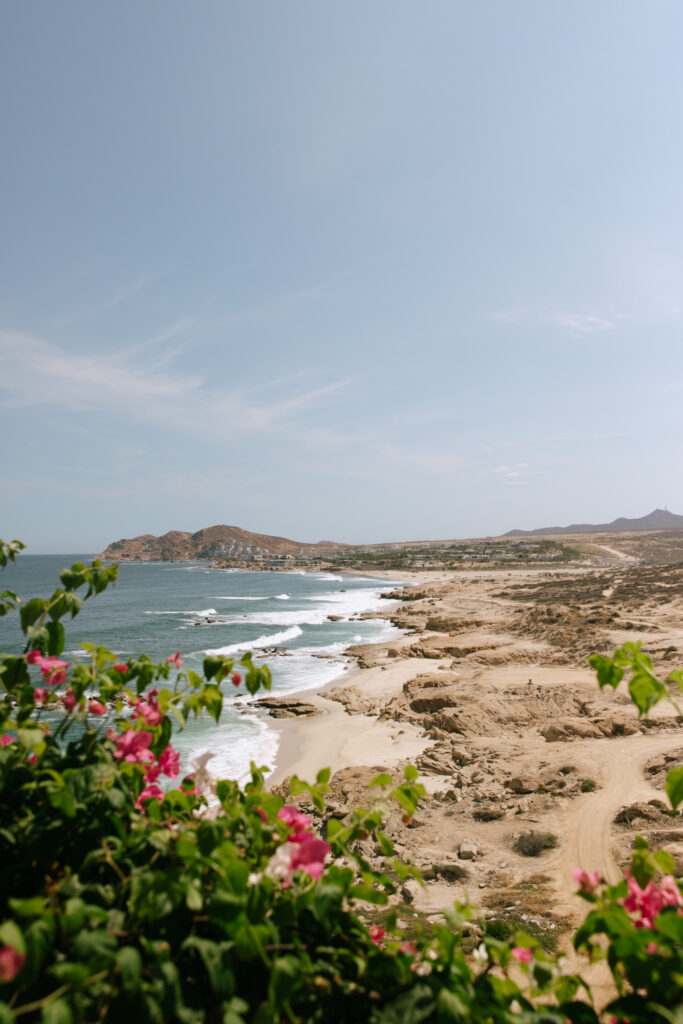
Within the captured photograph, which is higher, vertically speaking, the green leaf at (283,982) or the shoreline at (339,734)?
the green leaf at (283,982)

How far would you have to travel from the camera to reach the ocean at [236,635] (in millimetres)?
17234

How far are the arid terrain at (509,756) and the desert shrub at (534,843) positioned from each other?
0.02 metres

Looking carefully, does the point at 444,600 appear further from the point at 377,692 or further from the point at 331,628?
the point at 377,692

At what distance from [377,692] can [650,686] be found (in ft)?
67.4

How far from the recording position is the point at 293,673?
26.9 m

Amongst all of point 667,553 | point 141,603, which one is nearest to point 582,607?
point 141,603

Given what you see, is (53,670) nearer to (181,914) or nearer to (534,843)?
(181,914)

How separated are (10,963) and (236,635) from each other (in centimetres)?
3881

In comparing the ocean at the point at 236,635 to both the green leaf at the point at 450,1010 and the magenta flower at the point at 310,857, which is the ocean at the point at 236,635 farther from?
the green leaf at the point at 450,1010

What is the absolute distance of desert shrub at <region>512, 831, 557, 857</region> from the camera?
8.43 metres

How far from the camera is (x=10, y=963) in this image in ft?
3.64

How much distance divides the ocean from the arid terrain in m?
1.62

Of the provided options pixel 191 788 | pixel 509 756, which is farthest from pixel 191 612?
pixel 191 788

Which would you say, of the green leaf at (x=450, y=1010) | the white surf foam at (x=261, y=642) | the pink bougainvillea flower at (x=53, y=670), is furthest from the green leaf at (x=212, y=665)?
the white surf foam at (x=261, y=642)
